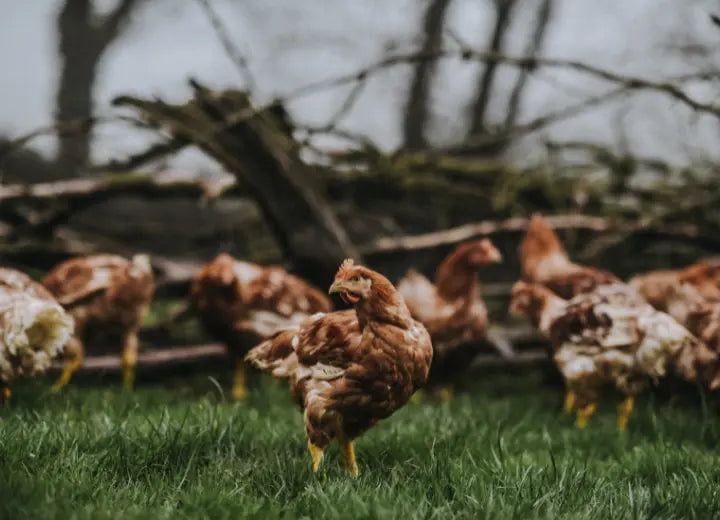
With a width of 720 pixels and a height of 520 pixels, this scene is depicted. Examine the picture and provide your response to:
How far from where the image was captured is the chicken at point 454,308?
4.21m

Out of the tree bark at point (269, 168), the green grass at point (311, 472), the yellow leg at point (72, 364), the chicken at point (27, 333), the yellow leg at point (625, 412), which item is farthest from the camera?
the tree bark at point (269, 168)

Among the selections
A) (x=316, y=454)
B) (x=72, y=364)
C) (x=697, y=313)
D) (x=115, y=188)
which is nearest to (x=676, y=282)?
(x=697, y=313)

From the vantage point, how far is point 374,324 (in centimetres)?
229

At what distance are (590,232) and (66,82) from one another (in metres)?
10.5

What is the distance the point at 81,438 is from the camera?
2.37m

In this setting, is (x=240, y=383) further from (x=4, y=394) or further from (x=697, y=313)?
(x=697, y=313)

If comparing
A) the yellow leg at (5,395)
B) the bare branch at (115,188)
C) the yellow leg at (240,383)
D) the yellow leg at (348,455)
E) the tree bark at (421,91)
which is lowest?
the yellow leg at (240,383)

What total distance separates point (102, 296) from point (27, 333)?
1.33 meters

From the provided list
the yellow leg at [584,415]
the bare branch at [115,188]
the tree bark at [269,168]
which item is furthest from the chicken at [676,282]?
the bare branch at [115,188]

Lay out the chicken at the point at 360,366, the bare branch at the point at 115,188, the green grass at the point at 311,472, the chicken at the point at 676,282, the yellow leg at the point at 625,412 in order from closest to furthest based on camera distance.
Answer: the green grass at the point at 311,472 < the chicken at the point at 360,366 < the yellow leg at the point at 625,412 < the chicken at the point at 676,282 < the bare branch at the point at 115,188

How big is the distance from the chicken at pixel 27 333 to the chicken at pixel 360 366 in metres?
1.06

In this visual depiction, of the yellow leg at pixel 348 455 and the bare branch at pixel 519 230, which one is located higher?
the bare branch at pixel 519 230

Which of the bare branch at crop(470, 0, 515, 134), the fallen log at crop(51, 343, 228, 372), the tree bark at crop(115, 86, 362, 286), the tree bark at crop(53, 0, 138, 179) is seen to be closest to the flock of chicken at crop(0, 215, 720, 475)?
the fallen log at crop(51, 343, 228, 372)

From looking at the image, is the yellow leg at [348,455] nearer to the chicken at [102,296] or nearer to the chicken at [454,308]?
the chicken at [454,308]
